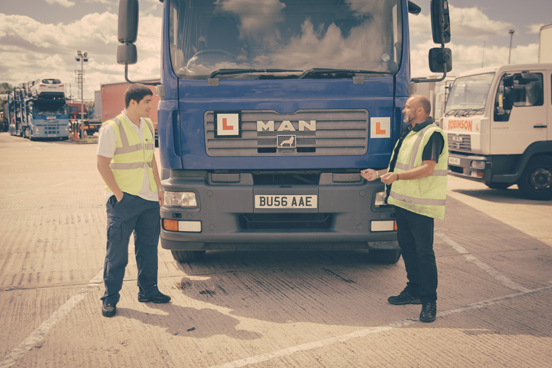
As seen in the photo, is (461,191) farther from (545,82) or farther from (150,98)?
(150,98)

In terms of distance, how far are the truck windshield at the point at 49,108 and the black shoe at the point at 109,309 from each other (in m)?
31.3

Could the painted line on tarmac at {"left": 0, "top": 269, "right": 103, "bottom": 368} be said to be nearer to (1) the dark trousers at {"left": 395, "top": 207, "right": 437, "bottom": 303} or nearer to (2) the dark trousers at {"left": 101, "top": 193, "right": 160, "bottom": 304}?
(2) the dark trousers at {"left": 101, "top": 193, "right": 160, "bottom": 304}

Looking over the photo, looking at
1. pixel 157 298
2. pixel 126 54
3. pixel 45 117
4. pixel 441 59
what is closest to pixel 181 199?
pixel 157 298

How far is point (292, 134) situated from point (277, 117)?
19 cm

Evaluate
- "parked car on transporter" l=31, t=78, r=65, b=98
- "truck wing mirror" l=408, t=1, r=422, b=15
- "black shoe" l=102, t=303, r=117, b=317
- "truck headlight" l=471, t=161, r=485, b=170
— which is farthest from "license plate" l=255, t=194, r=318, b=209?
"parked car on transporter" l=31, t=78, r=65, b=98

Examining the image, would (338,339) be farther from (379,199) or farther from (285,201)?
(379,199)

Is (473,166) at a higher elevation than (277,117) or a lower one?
lower

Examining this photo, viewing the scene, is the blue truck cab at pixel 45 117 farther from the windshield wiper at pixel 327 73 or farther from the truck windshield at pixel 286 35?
the windshield wiper at pixel 327 73

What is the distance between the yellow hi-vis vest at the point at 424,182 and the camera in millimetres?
3836

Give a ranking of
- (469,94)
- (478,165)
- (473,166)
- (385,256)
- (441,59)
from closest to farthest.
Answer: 1. (441,59)
2. (385,256)
3. (478,165)
4. (473,166)
5. (469,94)

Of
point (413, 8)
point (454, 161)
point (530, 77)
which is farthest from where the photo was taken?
point (454, 161)

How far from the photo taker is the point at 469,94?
32.3ft

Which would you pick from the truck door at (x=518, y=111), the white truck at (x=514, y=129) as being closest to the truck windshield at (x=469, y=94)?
the white truck at (x=514, y=129)

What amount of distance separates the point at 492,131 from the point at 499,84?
2.77 ft
